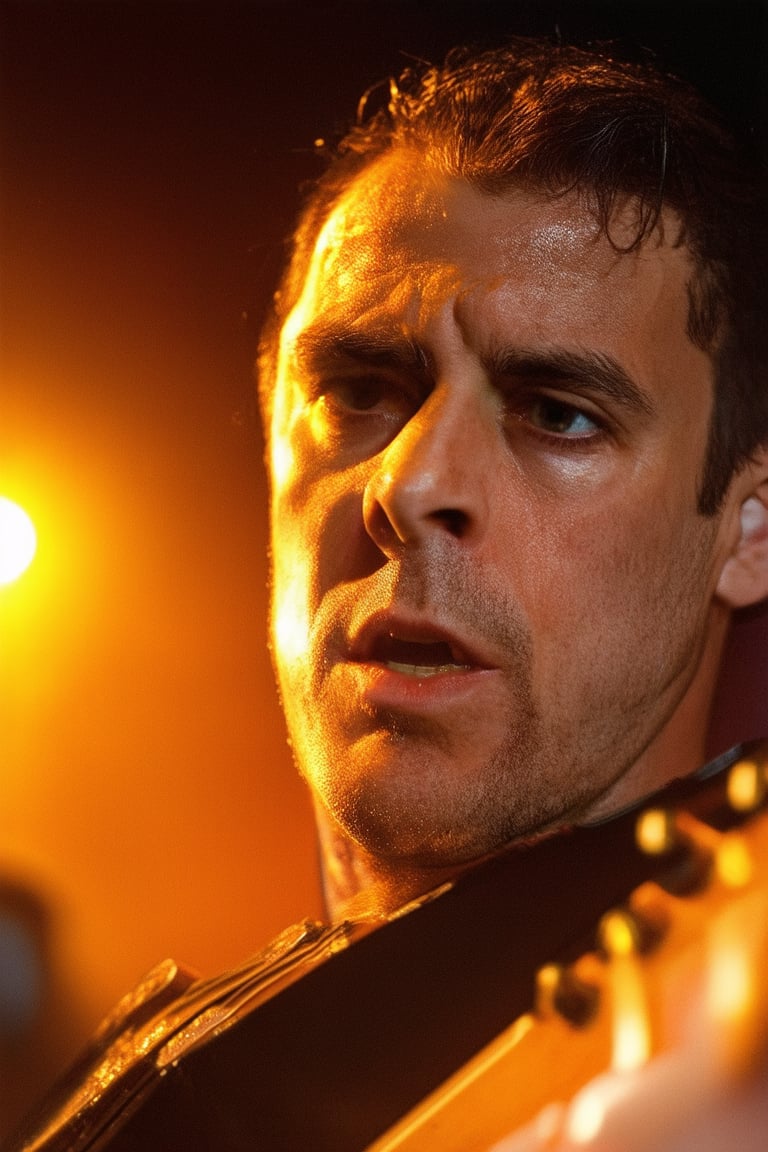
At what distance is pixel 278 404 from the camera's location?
117 centimetres

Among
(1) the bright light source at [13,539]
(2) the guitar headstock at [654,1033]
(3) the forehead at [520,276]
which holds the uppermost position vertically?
(1) the bright light source at [13,539]

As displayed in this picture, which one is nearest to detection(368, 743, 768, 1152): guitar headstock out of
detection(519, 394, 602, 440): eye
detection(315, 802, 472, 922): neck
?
detection(315, 802, 472, 922): neck

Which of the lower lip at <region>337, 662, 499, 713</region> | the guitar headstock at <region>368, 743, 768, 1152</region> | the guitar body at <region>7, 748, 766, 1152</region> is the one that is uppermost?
the lower lip at <region>337, 662, 499, 713</region>

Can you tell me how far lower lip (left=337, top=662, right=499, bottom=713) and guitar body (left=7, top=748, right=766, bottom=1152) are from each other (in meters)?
0.12

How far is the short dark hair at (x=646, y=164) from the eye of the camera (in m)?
0.98

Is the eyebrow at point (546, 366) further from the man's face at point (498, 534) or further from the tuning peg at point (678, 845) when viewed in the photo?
the tuning peg at point (678, 845)

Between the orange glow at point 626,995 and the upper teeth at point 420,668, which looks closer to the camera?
the orange glow at point 626,995

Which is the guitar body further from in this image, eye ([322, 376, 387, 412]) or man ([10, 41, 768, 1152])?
eye ([322, 376, 387, 412])

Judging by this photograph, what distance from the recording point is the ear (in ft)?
3.34

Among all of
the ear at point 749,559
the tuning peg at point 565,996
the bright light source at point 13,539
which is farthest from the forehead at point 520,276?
the bright light source at point 13,539

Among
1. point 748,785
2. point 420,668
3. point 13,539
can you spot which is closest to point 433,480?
point 420,668

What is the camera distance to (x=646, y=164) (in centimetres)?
99

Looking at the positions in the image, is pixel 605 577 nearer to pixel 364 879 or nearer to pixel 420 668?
pixel 420 668

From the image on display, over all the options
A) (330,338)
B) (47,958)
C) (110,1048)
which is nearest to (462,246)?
(330,338)
